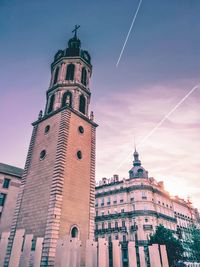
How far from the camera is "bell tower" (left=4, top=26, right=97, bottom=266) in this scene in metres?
18.1

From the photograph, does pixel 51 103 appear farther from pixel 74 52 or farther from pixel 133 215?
pixel 133 215

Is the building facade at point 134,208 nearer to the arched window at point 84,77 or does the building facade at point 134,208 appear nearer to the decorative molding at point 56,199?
the arched window at point 84,77

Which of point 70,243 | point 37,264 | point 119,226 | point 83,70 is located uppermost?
point 83,70

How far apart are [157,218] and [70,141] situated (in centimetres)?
3350

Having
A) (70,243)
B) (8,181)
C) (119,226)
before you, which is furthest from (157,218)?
(70,243)

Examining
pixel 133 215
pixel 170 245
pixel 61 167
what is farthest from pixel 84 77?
pixel 133 215

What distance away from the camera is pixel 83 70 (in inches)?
1183

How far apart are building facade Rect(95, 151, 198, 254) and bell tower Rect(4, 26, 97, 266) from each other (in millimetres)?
26251

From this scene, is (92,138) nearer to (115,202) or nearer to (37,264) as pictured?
(37,264)

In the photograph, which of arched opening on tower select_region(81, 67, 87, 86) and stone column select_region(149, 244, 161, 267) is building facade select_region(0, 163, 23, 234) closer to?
arched opening on tower select_region(81, 67, 87, 86)

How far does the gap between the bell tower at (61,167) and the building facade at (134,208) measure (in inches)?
1034

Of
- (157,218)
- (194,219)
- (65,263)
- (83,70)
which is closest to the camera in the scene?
(65,263)

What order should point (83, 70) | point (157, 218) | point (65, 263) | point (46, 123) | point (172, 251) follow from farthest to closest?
point (157, 218), point (172, 251), point (83, 70), point (46, 123), point (65, 263)

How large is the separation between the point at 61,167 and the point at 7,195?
16157 mm
